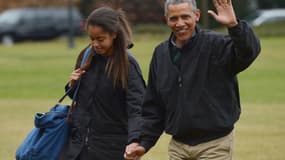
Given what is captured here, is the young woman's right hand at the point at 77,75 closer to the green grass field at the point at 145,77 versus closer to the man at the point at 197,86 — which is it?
the man at the point at 197,86

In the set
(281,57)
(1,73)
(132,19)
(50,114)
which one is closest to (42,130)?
(50,114)

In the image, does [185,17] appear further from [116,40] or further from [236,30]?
[116,40]

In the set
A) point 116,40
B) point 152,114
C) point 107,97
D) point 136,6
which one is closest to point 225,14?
point 152,114

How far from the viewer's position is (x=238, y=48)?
5.88 m

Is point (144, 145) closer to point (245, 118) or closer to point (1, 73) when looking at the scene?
point (245, 118)

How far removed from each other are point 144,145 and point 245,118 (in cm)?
1011

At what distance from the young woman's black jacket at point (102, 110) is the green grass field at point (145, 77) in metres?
5.02

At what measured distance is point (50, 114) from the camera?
7160 mm

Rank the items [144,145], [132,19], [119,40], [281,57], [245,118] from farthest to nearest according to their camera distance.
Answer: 1. [132,19]
2. [281,57]
3. [245,118]
4. [119,40]
5. [144,145]

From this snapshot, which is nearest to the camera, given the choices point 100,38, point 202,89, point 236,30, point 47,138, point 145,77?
point 236,30

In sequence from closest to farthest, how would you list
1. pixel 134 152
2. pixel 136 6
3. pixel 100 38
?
1. pixel 134 152
2. pixel 100 38
3. pixel 136 6

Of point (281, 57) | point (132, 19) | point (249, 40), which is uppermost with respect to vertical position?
point (249, 40)

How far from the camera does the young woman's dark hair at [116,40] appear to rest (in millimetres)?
6895

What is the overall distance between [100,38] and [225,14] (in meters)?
1.32
